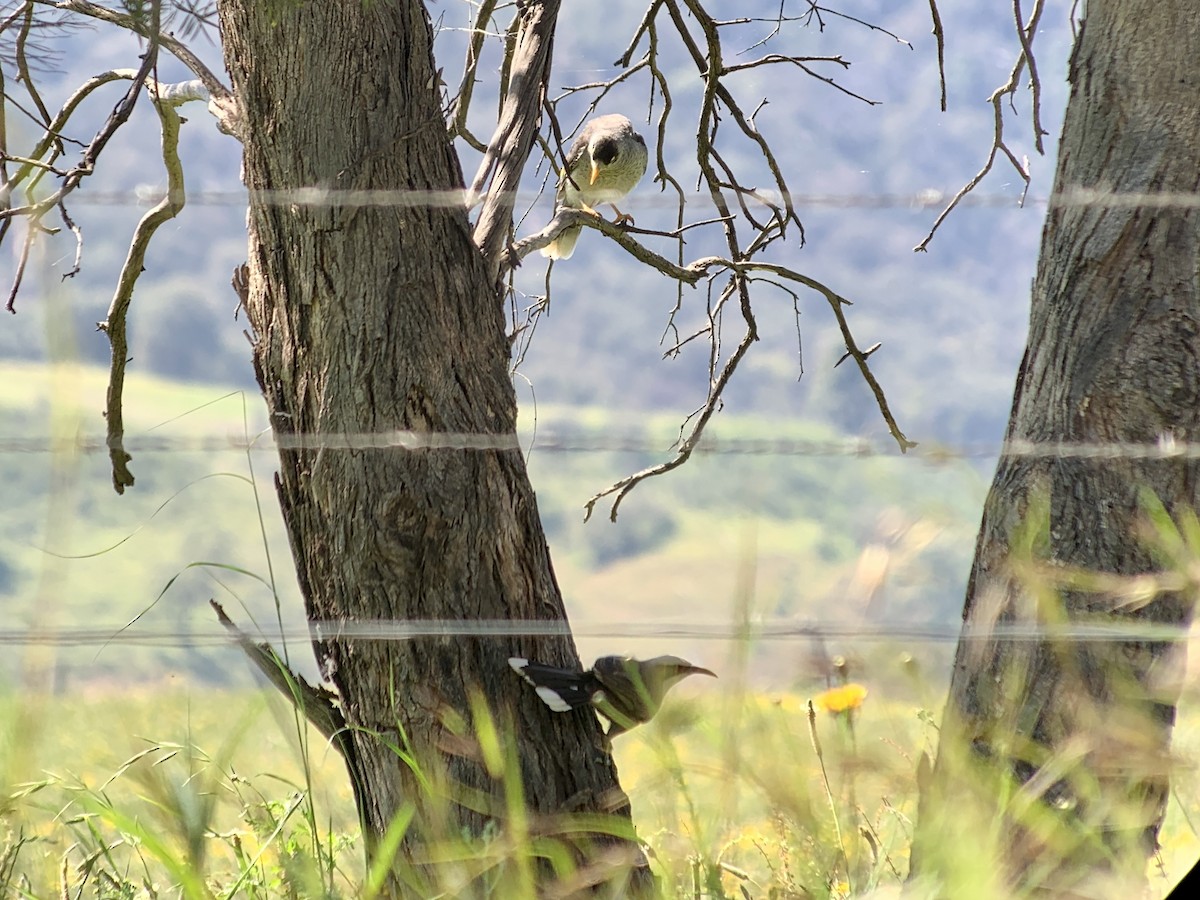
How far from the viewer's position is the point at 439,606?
2029mm

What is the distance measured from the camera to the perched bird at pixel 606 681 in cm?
192

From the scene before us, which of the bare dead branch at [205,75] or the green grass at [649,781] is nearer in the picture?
the green grass at [649,781]

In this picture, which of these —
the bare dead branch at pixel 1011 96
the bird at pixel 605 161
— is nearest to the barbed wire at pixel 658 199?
the bare dead branch at pixel 1011 96

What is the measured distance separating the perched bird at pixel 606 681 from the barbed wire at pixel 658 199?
74 centimetres

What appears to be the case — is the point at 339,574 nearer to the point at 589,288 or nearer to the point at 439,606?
the point at 439,606

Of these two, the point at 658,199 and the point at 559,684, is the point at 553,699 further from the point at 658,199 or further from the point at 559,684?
the point at 658,199

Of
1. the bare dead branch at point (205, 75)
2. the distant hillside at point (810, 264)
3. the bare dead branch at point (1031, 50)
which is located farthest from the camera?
the distant hillside at point (810, 264)

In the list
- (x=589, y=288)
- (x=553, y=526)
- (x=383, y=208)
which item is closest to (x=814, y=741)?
(x=383, y=208)

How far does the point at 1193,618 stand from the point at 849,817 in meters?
0.78

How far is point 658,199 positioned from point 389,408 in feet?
1.99

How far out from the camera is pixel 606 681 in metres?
1.95

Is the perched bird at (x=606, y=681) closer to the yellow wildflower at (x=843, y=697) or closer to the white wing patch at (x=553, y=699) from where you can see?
the white wing patch at (x=553, y=699)

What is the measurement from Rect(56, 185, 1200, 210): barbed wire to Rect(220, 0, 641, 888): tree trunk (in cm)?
1

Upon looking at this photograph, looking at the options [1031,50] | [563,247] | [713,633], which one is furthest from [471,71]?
[713,633]
